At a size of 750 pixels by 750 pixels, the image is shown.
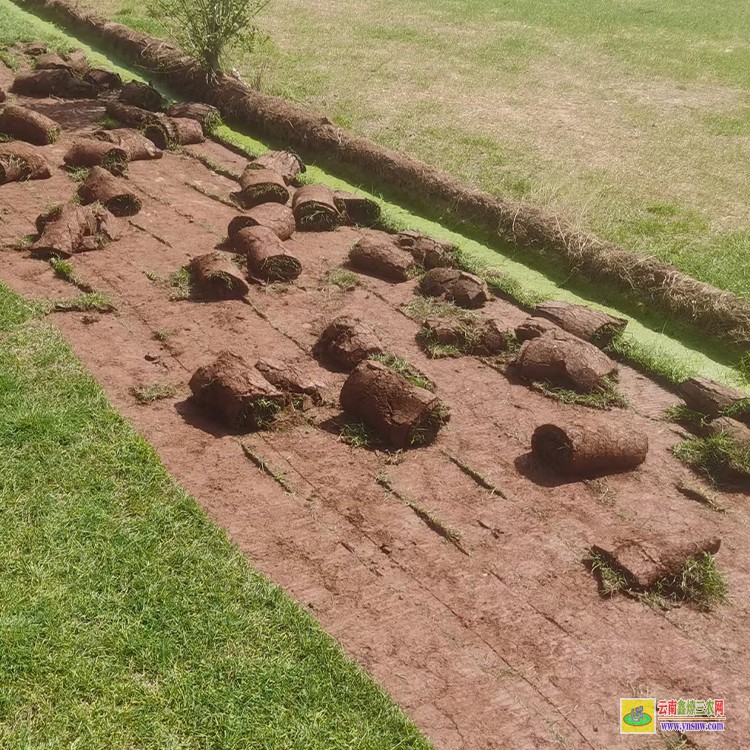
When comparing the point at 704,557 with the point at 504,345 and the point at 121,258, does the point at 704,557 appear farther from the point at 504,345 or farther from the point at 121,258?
the point at 121,258

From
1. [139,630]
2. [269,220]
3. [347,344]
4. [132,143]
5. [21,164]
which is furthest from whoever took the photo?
[132,143]

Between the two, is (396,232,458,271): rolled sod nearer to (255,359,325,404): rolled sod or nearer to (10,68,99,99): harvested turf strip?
(255,359,325,404): rolled sod

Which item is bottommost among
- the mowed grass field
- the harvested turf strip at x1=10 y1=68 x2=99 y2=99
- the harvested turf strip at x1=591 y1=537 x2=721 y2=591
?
the harvested turf strip at x1=10 y1=68 x2=99 y2=99

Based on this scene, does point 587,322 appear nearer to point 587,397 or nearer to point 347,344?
point 587,397

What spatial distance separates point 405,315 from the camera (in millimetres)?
9023

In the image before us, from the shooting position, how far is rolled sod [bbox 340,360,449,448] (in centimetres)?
693

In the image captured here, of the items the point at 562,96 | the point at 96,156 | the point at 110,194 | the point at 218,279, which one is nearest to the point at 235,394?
the point at 218,279

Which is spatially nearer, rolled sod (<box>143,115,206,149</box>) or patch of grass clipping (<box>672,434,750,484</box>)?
patch of grass clipping (<box>672,434,750,484</box>)

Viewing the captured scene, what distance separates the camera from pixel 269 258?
365 inches

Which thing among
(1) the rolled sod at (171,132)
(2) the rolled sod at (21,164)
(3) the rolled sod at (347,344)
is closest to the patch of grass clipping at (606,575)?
(3) the rolled sod at (347,344)

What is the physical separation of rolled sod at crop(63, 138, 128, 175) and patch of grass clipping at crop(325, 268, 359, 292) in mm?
3619

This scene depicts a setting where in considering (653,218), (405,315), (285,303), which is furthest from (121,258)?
(653,218)

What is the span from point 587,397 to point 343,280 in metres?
2.89

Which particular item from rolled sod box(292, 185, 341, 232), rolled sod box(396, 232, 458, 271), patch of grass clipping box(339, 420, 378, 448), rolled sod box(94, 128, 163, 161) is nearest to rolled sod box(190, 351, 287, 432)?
patch of grass clipping box(339, 420, 378, 448)
